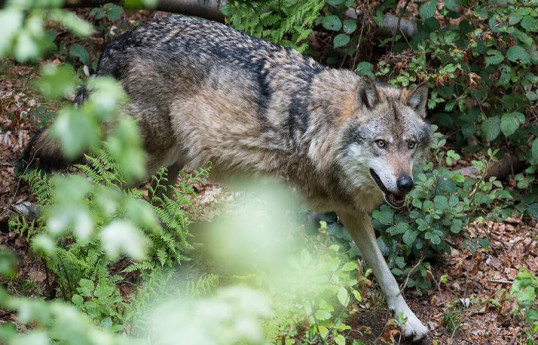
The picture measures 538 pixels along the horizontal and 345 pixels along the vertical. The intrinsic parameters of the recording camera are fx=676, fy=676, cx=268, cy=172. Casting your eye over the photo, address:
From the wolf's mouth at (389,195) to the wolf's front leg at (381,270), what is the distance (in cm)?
61

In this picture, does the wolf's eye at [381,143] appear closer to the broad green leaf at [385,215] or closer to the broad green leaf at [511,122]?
the broad green leaf at [385,215]

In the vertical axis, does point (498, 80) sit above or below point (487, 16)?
below

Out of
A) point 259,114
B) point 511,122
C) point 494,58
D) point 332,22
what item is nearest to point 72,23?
point 259,114

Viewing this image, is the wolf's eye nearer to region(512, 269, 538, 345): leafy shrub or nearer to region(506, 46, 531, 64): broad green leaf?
region(512, 269, 538, 345): leafy shrub

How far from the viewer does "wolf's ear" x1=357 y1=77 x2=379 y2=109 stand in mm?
5730

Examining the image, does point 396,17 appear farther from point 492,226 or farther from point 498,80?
point 492,226

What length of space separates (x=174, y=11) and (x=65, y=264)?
418 centimetres

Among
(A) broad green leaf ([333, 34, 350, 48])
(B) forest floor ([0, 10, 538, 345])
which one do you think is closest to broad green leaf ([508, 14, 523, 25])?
(A) broad green leaf ([333, 34, 350, 48])

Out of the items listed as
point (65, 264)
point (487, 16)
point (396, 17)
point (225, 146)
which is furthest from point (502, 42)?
point (65, 264)

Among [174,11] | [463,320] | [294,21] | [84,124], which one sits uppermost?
[84,124]

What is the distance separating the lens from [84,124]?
57.1 inches

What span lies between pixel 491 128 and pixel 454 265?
1759 mm

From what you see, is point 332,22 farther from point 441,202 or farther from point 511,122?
point 441,202

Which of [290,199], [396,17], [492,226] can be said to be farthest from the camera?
A: [396,17]
